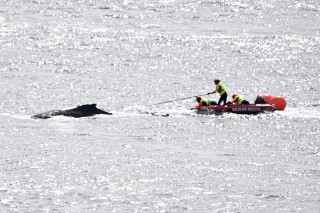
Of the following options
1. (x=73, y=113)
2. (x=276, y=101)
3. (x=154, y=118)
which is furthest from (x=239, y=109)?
(x=73, y=113)

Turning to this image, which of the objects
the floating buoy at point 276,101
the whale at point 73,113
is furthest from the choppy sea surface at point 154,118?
the whale at point 73,113

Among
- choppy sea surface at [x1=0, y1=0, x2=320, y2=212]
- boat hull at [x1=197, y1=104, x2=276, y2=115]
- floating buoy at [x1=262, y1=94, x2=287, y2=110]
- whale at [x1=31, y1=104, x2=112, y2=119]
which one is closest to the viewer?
choppy sea surface at [x1=0, y1=0, x2=320, y2=212]

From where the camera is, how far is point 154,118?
52.8 m

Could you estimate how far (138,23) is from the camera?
11069 centimetres

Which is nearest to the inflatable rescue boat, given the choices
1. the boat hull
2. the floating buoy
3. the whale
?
the boat hull

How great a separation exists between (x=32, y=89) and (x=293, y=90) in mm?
18520

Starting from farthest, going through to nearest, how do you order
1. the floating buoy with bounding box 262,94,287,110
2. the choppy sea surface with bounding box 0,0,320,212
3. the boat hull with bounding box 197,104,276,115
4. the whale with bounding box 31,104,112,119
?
the floating buoy with bounding box 262,94,287,110
the boat hull with bounding box 197,104,276,115
the whale with bounding box 31,104,112,119
the choppy sea surface with bounding box 0,0,320,212

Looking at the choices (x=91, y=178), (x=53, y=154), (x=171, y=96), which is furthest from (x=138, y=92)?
(x=91, y=178)

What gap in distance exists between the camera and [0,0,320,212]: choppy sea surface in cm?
3569

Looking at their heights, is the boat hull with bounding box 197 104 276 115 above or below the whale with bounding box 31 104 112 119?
below

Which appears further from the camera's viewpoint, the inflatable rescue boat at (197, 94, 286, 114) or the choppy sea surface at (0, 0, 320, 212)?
the inflatable rescue boat at (197, 94, 286, 114)

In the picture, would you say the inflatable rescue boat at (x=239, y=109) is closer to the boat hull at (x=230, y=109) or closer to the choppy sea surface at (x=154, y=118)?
the boat hull at (x=230, y=109)

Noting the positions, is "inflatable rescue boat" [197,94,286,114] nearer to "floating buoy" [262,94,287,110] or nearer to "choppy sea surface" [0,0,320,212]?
"floating buoy" [262,94,287,110]

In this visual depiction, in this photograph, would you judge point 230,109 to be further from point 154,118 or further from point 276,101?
point 154,118
